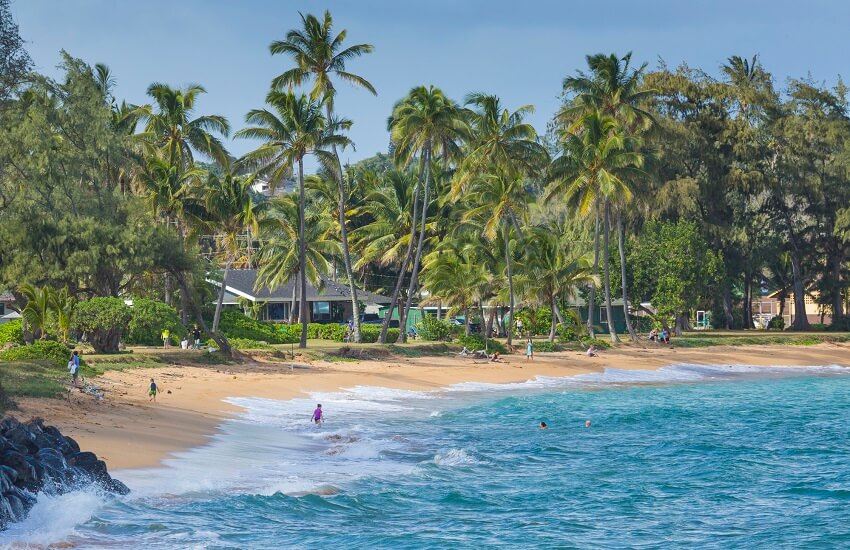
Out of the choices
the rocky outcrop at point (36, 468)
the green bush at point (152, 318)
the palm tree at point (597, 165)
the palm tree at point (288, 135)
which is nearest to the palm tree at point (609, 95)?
the palm tree at point (597, 165)

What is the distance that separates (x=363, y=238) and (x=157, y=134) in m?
15.0

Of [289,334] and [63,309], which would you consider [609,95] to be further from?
[63,309]

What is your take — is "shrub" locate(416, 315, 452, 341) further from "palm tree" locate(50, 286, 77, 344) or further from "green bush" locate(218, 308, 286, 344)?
"palm tree" locate(50, 286, 77, 344)

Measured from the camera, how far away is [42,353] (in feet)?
105

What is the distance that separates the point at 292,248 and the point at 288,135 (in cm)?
1333

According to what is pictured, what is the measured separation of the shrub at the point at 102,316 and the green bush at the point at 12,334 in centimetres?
426

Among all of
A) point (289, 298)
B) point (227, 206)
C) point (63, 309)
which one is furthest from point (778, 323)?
point (63, 309)

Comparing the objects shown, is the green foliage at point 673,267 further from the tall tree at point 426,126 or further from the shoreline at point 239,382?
the tall tree at point 426,126

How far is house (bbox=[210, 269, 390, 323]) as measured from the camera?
6706cm

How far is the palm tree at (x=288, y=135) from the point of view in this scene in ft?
154

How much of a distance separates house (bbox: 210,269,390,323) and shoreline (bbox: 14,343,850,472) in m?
20.5

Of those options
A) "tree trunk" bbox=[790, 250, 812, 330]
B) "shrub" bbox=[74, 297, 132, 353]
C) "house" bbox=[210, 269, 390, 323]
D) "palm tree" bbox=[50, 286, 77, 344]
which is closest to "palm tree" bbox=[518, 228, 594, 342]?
"house" bbox=[210, 269, 390, 323]

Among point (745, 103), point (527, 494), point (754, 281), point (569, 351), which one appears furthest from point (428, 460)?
point (754, 281)

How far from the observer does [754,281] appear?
7944cm
